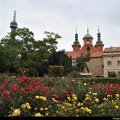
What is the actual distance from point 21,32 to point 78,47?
39.8m

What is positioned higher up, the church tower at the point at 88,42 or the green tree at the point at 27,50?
the church tower at the point at 88,42

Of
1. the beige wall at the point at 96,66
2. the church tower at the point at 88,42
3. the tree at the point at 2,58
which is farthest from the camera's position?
the church tower at the point at 88,42

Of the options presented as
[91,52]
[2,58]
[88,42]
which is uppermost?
[88,42]

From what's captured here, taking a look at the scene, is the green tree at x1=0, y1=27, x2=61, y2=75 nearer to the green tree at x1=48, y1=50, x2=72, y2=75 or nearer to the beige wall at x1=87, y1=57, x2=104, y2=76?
the green tree at x1=48, y1=50, x2=72, y2=75

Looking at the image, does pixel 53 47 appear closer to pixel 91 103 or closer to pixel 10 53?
pixel 10 53

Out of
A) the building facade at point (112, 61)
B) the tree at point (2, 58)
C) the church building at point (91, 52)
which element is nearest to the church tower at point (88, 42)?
the church building at point (91, 52)

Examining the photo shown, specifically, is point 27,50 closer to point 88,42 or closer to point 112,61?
point 112,61

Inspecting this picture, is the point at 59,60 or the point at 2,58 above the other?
the point at 2,58

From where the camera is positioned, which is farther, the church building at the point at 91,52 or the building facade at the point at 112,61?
the church building at the point at 91,52

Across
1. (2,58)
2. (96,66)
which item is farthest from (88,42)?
(2,58)

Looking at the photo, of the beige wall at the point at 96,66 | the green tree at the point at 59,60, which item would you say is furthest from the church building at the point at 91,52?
the green tree at the point at 59,60

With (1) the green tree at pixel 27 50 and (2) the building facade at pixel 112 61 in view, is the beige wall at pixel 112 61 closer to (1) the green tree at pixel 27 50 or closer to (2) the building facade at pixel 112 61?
(2) the building facade at pixel 112 61

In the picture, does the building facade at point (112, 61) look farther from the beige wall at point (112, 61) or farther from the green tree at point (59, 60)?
the green tree at point (59, 60)

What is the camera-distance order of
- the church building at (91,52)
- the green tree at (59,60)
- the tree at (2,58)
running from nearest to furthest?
the tree at (2,58), the green tree at (59,60), the church building at (91,52)
